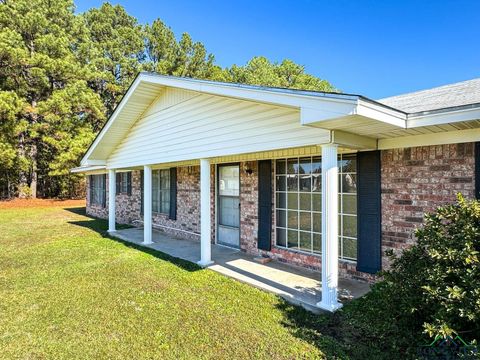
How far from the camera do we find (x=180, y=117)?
7.20 metres

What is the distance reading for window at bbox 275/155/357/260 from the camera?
5.55 m

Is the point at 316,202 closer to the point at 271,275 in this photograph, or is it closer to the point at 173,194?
the point at 271,275

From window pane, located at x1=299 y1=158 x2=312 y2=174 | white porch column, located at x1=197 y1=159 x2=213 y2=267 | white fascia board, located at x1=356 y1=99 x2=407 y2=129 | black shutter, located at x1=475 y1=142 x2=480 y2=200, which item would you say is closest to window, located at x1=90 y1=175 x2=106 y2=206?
white porch column, located at x1=197 y1=159 x2=213 y2=267

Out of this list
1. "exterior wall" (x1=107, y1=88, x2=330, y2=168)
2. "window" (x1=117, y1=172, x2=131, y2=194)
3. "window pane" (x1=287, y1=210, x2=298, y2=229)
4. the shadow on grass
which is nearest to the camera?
"exterior wall" (x1=107, y1=88, x2=330, y2=168)

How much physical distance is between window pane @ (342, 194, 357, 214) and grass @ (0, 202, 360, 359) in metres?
2.03

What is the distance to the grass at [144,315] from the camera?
3.50 meters

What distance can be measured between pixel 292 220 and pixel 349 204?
1374mm

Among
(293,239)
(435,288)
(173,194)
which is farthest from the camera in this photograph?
(173,194)

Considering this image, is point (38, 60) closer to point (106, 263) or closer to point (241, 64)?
point (241, 64)

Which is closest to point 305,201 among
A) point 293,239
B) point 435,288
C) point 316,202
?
point 316,202

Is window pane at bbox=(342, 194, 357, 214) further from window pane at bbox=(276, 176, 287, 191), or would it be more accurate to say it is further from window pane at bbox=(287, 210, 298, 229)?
window pane at bbox=(276, 176, 287, 191)

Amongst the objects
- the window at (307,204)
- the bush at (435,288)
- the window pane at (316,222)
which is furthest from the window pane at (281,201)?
the bush at (435,288)

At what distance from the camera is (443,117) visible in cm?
370

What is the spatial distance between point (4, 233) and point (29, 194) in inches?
521
